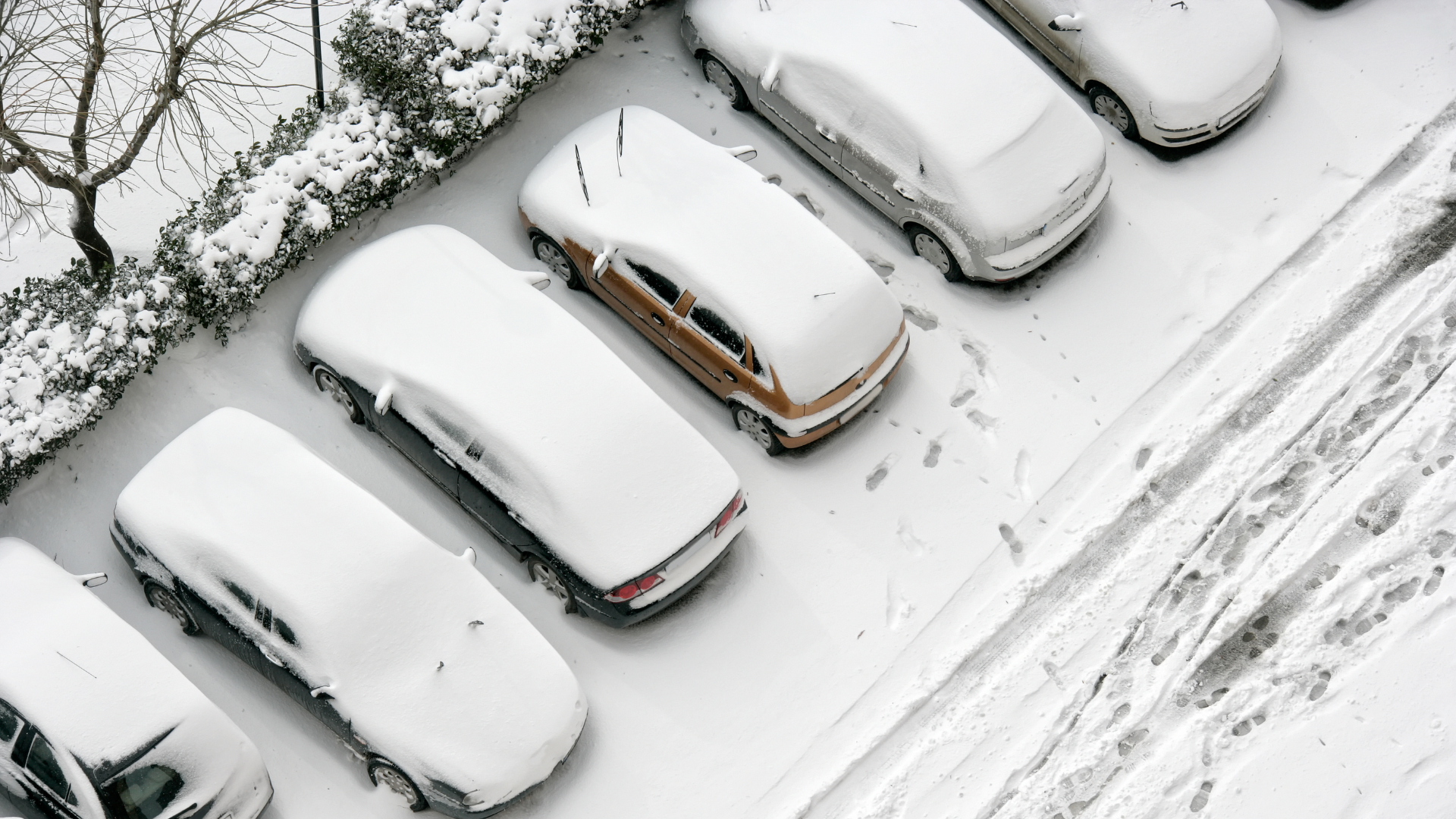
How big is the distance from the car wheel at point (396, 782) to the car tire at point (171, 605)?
1694 mm

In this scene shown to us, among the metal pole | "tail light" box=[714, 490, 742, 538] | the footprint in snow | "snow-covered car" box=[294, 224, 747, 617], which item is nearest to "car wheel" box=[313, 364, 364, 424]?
"snow-covered car" box=[294, 224, 747, 617]

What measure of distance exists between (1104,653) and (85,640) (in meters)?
7.16

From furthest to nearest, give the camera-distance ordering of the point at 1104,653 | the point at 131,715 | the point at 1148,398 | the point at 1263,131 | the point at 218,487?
the point at 1263,131 → the point at 1148,398 → the point at 1104,653 → the point at 218,487 → the point at 131,715

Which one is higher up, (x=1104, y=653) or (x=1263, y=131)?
(x=1263, y=131)

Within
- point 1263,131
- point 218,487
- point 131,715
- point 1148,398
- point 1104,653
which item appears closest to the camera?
point 131,715

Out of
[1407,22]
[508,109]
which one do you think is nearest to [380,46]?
[508,109]

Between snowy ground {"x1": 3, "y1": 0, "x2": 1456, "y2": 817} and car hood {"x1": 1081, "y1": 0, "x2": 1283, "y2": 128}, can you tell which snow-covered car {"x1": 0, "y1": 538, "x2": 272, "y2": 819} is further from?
car hood {"x1": 1081, "y1": 0, "x2": 1283, "y2": 128}

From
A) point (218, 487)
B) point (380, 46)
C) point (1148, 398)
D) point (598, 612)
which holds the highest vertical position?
point (380, 46)

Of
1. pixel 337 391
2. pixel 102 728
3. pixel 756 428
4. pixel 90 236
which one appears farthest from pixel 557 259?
pixel 102 728

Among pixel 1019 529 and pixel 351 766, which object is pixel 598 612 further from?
pixel 1019 529

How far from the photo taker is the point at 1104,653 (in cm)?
941

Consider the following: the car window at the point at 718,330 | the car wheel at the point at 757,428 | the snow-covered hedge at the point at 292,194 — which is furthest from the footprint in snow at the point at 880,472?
the snow-covered hedge at the point at 292,194

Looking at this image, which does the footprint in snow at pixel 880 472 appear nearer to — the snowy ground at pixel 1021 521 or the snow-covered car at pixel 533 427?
the snowy ground at pixel 1021 521

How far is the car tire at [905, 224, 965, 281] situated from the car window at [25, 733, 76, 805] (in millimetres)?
7563
